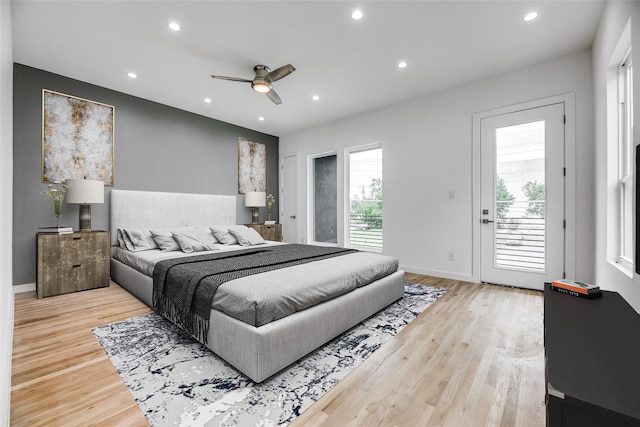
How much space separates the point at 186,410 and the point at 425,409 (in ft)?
4.03

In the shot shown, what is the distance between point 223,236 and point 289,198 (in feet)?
7.49

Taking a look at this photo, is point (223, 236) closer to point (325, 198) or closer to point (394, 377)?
point (325, 198)

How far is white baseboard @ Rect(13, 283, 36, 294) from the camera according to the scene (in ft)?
10.9

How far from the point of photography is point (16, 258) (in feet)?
11.0

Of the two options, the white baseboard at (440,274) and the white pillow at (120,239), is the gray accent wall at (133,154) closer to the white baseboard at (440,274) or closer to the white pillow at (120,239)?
the white pillow at (120,239)

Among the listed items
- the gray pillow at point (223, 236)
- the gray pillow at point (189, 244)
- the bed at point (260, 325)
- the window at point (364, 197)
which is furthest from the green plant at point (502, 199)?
the gray pillow at point (189, 244)

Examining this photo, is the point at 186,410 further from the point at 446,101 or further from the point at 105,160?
the point at 446,101

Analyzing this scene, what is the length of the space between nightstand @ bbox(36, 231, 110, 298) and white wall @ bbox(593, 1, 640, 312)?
4974mm

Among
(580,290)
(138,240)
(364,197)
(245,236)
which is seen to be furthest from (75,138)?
(580,290)

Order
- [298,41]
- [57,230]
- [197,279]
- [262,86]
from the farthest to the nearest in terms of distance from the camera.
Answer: [57,230] → [262,86] → [298,41] → [197,279]

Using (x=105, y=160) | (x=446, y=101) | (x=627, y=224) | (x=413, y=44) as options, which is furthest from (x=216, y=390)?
(x=446, y=101)

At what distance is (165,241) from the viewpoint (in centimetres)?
372

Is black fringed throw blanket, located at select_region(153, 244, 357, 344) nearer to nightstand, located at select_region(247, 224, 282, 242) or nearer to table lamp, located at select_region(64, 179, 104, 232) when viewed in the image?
table lamp, located at select_region(64, 179, 104, 232)

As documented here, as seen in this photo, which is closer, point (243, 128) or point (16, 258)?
point (16, 258)
